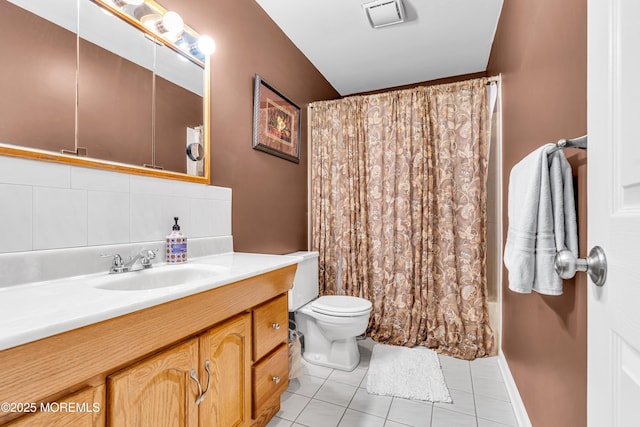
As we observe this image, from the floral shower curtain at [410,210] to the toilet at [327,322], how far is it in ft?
1.34

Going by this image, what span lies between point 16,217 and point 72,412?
640mm

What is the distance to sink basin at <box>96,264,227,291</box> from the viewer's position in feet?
3.39

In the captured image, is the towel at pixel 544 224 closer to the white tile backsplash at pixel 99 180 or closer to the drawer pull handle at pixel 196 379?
the drawer pull handle at pixel 196 379

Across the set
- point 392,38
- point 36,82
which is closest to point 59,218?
point 36,82

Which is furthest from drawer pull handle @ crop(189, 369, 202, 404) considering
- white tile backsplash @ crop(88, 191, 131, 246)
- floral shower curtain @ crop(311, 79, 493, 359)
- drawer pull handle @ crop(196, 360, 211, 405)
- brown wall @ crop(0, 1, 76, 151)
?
floral shower curtain @ crop(311, 79, 493, 359)

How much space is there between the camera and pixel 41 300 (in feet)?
2.37

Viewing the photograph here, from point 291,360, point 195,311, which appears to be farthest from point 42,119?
point 291,360

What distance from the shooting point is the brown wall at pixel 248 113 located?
169 cm

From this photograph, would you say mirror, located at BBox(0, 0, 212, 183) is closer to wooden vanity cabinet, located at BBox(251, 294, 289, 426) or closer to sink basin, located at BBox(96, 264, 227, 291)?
sink basin, located at BBox(96, 264, 227, 291)

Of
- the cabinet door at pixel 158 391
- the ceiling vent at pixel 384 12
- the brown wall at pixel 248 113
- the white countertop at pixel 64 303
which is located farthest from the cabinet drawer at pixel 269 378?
the ceiling vent at pixel 384 12

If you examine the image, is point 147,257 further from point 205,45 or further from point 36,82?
point 205,45
